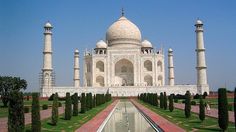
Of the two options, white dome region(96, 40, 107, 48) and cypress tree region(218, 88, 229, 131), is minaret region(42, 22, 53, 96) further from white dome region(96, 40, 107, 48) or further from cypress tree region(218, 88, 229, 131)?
cypress tree region(218, 88, 229, 131)

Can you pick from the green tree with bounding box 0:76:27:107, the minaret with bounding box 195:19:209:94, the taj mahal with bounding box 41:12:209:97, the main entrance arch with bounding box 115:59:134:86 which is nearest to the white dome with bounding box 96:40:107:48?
the taj mahal with bounding box 41:12:209:97

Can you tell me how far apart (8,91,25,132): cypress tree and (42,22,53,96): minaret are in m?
27.8

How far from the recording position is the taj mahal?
35000 millimetres

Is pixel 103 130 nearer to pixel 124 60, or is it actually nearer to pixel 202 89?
pixel 202 89

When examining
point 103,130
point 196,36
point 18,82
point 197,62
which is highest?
point 196,36

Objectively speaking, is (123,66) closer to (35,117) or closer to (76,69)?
(76,69)

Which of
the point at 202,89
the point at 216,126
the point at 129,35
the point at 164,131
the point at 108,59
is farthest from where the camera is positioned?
the point at 129,35

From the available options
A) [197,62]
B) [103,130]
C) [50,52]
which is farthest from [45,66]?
[103,130]

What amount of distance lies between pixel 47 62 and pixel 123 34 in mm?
10562

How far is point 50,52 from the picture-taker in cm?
3562

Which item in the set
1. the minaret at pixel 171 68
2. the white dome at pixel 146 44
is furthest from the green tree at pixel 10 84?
the white dome at pixel 146 44

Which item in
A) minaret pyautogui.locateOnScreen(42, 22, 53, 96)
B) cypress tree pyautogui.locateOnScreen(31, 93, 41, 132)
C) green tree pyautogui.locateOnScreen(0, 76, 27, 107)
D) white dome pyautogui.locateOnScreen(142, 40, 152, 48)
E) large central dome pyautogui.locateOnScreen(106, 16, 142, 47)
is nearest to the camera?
cypress tree pyautogui.locateOnScreen(31, 93, 41, 132)

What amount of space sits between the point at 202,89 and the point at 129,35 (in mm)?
11553

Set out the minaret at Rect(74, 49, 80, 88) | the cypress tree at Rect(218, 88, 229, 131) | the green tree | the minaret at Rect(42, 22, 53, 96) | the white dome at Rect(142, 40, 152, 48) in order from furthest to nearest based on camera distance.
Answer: the white dome at Rect(142, 40, 152, 48) → the minaret at Rect(74, 49, 80, 88) → the minaret at Rect(42, 22, 53, 96) → the green tree → the cypress tree at Rect(218, 88, 229, 131)
